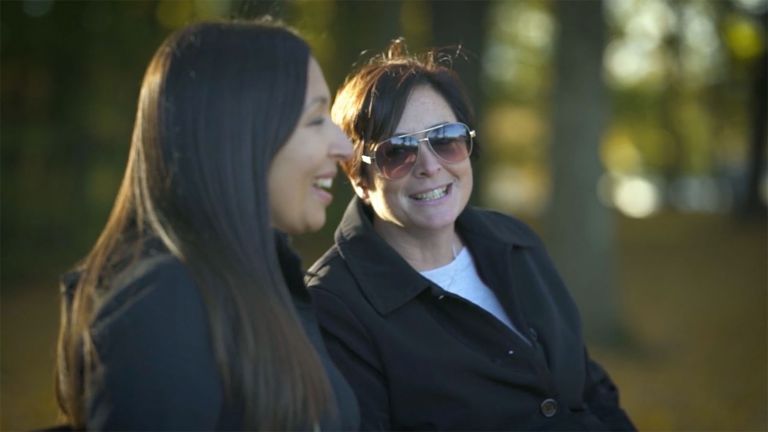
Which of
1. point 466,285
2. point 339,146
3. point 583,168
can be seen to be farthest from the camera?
point 583,168

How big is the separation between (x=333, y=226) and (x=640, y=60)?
1081cm

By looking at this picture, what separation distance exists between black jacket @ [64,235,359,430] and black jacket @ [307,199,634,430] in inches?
42.9

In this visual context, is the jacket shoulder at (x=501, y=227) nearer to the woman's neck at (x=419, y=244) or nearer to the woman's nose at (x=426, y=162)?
the woman's neck at (x=419, y=244)

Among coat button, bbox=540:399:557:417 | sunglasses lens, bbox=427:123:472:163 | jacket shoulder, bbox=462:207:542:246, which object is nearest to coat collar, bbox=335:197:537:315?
jacket shoulder, bbox=462:207:542:246

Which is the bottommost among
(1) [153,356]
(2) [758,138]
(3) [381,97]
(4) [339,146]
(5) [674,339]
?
(5) [674,339]

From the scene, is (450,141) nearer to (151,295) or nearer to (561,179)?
(151,295)

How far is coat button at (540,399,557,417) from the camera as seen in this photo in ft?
11.1

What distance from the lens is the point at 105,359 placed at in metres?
2.09

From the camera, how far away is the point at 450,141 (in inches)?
139

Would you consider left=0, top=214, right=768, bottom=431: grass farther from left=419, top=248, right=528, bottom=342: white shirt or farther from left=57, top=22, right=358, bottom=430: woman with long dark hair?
left=57, top=22, right=358, bottom=430: woman with long dark hair

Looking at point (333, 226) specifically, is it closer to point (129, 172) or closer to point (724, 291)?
point (724, 291)

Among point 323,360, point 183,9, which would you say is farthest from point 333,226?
point 323,360

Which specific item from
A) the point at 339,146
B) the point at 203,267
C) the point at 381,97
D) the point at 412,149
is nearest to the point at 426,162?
the point at 412,149

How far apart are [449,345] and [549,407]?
0.43 metres
